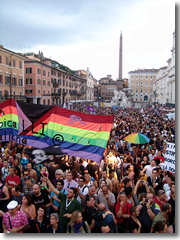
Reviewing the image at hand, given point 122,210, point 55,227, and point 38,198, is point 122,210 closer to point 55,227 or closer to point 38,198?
point 55,227

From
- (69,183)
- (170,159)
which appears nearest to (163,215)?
(170,159)

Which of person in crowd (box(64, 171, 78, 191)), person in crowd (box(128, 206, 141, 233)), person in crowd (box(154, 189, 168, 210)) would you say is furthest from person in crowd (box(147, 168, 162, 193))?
person in crowd (box(64, 171, 78, 191))

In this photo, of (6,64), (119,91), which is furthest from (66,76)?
(6,64)

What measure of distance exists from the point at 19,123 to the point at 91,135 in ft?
6.64

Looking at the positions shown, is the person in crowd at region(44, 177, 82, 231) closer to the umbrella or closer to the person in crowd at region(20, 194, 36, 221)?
the person in crowd at region(20, 194, 36, 221)

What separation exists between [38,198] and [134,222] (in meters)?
1.95

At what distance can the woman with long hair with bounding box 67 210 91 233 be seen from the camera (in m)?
3.44

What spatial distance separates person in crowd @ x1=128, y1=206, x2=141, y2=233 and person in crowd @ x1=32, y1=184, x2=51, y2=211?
166 cm

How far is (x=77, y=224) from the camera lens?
3.49m

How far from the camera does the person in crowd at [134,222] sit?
12.1 ft

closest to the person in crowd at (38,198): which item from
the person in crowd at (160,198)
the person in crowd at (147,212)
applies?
the person in crowd at (147,212)

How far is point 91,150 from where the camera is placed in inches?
189

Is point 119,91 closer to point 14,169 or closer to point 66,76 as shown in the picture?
point 66,76

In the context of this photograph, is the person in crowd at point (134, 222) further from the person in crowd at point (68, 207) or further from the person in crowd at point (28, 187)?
the person in crowd at point (28, 187)
